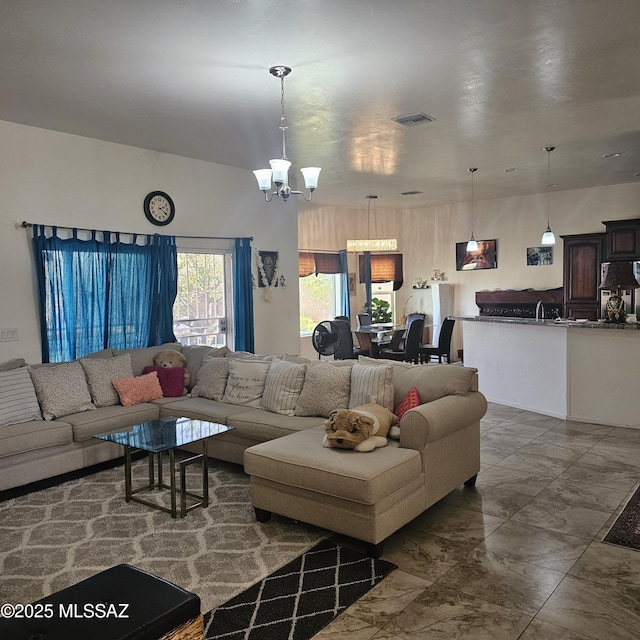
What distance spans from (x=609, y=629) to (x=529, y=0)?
2.92m

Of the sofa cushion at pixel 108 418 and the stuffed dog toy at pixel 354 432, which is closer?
the stuffed dog toy at pixel 354 432

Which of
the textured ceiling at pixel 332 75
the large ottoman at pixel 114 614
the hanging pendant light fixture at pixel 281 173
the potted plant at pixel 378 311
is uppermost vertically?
the textured ceiling at pixel 332 75

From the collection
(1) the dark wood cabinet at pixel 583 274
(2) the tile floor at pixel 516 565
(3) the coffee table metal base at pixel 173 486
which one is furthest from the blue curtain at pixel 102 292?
(1) the dark wood cabinet at pixel 583 274

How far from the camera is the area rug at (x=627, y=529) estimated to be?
321 centimetres

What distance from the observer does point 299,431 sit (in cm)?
398

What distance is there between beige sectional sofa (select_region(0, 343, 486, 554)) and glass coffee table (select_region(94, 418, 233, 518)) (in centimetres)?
42

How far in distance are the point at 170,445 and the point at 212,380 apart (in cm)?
152

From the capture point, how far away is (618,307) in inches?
225

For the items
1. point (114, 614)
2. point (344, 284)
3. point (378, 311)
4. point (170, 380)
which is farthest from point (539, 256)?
point (114, 614)

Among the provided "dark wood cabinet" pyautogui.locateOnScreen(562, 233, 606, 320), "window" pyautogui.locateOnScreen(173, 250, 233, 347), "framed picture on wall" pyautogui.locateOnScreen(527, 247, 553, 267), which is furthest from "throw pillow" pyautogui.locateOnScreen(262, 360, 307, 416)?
"framed picture on wall" pyautogui.locateOnScreen(527, 247, 553, 267)

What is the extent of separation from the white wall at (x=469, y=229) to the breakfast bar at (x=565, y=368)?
281cm

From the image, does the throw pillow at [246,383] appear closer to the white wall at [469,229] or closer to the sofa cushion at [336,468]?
the sofa cushion at [336,468]

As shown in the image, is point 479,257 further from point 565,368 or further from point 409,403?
point 409,403

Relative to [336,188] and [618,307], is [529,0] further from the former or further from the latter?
[336,188]
